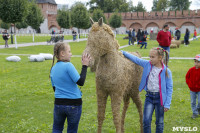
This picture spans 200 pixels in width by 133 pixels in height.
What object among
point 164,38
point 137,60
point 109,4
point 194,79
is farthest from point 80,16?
point 109,4

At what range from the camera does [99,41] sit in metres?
3.08

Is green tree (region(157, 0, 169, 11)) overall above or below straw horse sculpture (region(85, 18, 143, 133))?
above

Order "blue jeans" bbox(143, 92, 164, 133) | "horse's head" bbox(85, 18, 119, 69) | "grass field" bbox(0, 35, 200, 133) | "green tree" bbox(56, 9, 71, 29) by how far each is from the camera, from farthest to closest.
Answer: "green tree" bbox(56, 9, 71, 29)
"grass field" bbox(0, 35, 200, 133)
"blue jeans" bbox(143, 92, 164, 133)
"horse's head" bbox(85, 18, 119, 69)

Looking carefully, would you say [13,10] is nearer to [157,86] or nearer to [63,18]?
[63,18]

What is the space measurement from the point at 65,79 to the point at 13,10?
18.5 metres

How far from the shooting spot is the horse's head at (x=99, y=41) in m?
3.07

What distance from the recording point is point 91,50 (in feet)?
10.0

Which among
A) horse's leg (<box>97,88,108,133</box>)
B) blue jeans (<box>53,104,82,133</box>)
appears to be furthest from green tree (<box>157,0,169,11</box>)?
blue jeans (<box>53,104,82,133</box>)

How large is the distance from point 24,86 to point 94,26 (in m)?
5.84

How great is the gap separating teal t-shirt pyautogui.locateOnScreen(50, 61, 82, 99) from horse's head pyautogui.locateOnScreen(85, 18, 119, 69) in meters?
0.39

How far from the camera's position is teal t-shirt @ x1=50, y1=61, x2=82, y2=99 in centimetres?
286

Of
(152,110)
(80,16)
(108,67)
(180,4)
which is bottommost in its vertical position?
(152,110)

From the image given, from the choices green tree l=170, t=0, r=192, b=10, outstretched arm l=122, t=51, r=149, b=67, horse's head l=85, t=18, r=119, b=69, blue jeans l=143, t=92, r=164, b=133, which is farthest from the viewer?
green tree l=170, t=0, r=192, b=10

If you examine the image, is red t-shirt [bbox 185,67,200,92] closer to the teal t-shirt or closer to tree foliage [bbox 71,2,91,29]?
the teal t-shirt
